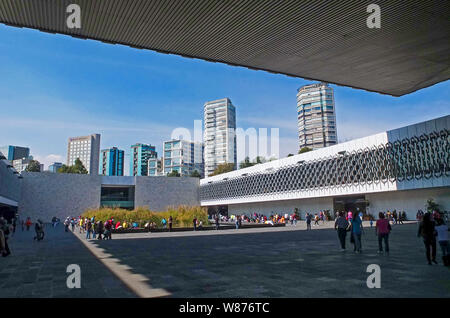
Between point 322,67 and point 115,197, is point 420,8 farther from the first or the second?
point 115,197

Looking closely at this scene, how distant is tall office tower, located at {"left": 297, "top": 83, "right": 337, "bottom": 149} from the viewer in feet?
377

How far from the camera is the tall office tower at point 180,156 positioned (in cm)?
13738

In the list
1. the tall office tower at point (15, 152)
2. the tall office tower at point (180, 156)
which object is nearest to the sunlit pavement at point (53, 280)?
the tall office tower at point (180, 156)

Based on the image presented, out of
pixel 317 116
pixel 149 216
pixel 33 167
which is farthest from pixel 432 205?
pixel 33 167

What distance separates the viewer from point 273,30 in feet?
44.9

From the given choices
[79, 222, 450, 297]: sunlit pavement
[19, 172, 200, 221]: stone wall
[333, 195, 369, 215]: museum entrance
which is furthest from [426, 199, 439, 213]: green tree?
[19, 172, 200, 221]: stone wall

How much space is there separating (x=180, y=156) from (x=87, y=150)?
201 ft

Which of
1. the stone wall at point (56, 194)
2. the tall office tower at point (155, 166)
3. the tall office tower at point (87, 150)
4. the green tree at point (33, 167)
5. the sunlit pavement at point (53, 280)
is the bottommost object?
the sunlit pavement at point (53, 280)

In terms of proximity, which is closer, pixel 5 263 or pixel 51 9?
pixel 5 263

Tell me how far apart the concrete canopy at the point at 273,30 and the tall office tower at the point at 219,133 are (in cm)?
11602

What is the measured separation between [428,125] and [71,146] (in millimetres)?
172031

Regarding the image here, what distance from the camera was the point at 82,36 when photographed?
44.9 ft

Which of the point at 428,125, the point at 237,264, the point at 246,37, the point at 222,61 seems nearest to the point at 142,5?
the point at 246,37

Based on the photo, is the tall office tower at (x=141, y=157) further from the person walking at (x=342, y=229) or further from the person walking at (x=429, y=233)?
the person walking at (x=429, y=233)
